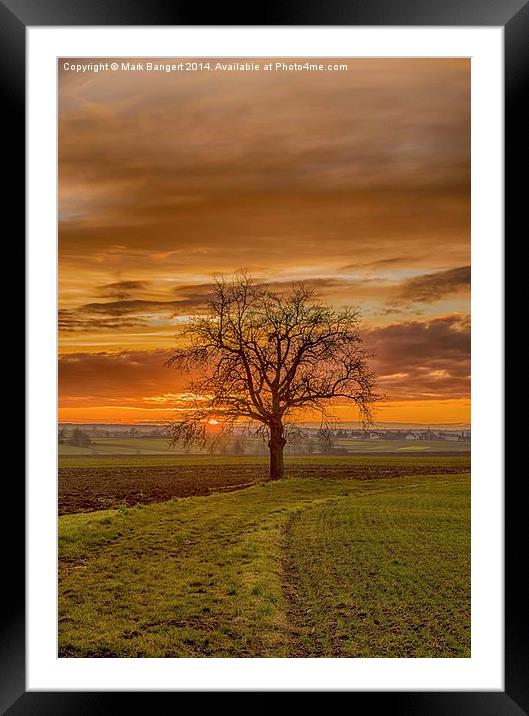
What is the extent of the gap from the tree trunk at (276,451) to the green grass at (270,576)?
0.12 metres

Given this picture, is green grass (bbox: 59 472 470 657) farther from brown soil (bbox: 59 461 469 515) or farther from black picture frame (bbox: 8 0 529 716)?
black picture frame (bbox: 8 0 529 716)

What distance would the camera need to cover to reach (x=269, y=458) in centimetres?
407

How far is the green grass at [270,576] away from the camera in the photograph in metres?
2.85

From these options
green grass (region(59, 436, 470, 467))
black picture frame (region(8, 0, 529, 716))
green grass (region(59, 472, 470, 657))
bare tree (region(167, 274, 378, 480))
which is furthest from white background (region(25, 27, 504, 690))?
bare tree (region(167, 274, 378, 480))

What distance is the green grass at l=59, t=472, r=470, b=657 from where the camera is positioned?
285 cm

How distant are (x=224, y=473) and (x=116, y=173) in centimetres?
210

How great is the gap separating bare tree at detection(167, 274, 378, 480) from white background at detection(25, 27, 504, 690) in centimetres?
140

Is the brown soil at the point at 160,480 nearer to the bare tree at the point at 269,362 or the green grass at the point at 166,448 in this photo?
the green grass at the point at 166,448

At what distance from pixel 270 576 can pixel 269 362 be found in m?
1.61
